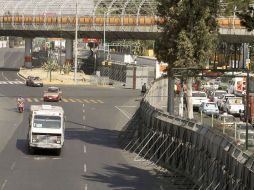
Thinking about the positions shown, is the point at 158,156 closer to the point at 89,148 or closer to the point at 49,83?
the point at 89,148

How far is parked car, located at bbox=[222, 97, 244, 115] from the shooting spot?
211 ft

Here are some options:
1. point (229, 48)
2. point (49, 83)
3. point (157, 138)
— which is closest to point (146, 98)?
point (157, 138)

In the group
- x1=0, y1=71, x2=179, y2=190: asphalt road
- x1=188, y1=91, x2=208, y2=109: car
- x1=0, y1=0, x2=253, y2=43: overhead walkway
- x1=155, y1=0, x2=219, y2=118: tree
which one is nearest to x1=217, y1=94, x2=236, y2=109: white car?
x1=188, y1=91, x2=208, y2=109: car

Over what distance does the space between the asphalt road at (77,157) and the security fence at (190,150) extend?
1504 millimetres

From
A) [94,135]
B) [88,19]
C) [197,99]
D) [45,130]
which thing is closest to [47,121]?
[45,130]

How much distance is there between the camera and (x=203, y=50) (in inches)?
1757

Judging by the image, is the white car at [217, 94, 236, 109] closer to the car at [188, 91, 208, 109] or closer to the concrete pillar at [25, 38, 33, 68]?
the car at [188, 91, 208, 109]

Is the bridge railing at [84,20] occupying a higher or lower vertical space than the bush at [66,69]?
higher

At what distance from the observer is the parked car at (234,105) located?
6419 cm

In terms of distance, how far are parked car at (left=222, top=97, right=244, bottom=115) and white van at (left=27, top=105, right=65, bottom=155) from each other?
27287 mm

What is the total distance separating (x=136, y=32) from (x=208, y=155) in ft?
267

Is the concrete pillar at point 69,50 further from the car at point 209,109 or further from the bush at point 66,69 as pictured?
the car at point 209,109

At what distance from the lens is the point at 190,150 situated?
108ft

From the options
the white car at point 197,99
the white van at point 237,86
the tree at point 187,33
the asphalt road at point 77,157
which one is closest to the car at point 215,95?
the white van at point 237,86
